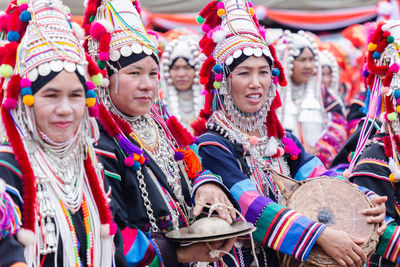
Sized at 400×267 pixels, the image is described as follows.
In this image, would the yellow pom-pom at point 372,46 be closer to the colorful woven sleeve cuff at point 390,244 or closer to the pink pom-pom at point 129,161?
the colorful woven sleeve cuff at point 390,244

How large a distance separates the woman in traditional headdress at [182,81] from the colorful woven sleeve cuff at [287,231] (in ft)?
12.3

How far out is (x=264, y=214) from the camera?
347 cm

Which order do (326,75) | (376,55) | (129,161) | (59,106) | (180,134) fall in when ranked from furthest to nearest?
(326,75)
(376,55)
(180,134)
(129,161)
(59,106)

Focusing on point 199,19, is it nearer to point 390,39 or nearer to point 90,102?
point 390,39

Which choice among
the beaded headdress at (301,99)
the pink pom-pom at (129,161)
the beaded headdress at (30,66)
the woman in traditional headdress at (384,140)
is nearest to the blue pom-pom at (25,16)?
the beaded headdress at (30,66)

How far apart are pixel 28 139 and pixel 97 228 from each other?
1.60ft

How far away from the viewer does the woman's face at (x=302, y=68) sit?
24.8 ft

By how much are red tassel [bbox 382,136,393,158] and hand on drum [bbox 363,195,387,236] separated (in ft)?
1.57

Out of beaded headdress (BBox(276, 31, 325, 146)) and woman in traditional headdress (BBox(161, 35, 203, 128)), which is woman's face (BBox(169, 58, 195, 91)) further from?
beaded headdress (BBox(276, 31, 325, 146))

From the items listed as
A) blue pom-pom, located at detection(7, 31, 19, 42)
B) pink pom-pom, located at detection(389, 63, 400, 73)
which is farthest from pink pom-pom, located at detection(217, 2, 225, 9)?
blue pom-pom, located at detection(7, 31, 19, 42)

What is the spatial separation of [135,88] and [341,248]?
4.37 feet

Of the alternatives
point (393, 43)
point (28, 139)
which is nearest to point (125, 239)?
point (28, 139)

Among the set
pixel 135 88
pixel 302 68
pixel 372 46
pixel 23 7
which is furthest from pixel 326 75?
pixel 23 7

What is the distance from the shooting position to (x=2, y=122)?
2.67m
